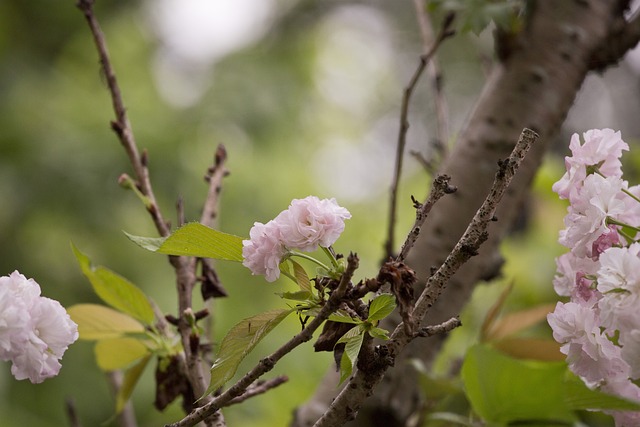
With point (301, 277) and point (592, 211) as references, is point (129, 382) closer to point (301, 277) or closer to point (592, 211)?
point (301, 277)

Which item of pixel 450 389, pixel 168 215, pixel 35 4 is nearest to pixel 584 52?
pixel 450 389

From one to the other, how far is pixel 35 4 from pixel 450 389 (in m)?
4.08

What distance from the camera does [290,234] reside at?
0.43 metres

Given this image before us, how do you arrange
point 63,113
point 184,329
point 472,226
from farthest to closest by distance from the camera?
point 63,113, point 184,329, point 472,226

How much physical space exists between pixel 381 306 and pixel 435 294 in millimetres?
33

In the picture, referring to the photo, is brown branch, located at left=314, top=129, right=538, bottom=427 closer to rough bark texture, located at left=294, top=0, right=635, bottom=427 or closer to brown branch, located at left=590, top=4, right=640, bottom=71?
rough bark texture, located at left=294, top=0, right=635, bottom=427

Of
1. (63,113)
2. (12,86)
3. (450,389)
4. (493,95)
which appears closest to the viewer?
(450,389)

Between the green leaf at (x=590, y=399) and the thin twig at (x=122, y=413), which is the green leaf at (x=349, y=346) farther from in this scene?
the thin twig at (x=122, y=413)

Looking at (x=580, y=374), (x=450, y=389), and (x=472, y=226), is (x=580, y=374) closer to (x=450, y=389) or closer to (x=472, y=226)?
(x=472, y=226)

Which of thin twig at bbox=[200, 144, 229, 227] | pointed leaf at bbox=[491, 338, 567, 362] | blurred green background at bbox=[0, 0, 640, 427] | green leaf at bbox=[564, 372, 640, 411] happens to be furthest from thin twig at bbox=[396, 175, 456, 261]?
blurred green background at bbox=[0, 0, 640, 427]

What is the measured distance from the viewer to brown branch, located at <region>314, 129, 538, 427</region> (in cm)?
42

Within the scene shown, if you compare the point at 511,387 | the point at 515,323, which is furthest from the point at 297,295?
the point at 515,323

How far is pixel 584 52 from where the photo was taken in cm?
90

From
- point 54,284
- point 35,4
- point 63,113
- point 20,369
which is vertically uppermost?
point 35,4
